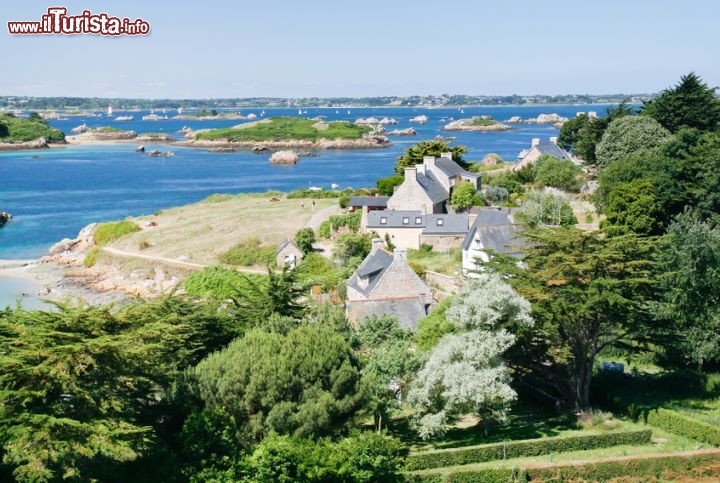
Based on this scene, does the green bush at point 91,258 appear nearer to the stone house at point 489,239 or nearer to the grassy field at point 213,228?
the grassy field at point 213,228

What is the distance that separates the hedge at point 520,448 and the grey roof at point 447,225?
31.0 metres

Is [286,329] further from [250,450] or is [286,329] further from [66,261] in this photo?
[66,261]

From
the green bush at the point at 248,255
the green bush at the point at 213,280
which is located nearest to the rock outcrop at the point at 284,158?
the green bush at the point at 248,255

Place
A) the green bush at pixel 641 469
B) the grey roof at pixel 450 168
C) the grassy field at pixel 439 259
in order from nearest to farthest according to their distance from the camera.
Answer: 1. the green bush at pixel 641 469
2. the grassy field at pixel 439 259
3. the grey roof at pixel 450 168

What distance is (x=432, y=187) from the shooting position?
62.9 meters

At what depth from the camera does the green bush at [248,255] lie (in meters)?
59.9

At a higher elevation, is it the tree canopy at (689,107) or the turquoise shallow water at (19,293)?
the tree canopy at (689,107)

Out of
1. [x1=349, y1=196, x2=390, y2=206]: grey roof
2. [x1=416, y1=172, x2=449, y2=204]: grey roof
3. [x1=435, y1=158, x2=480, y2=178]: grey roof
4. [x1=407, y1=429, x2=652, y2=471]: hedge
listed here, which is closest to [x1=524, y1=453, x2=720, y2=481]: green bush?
[x1=407, y1=429, x2=652, y2=471]: hedge

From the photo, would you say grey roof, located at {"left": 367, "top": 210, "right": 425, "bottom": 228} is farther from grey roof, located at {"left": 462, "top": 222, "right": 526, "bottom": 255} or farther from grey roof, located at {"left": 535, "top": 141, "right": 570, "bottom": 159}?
grey roof, located at {"left": 535, "top": 141, "right": 570, "bottom": 159}

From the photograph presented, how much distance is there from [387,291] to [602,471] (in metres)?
19.1

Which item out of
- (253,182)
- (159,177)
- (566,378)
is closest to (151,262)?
(566,378)

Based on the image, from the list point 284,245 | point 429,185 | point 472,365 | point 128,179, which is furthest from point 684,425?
point 128,179

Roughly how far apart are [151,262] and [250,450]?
140 ft

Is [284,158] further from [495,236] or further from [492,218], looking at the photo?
[495,236]
